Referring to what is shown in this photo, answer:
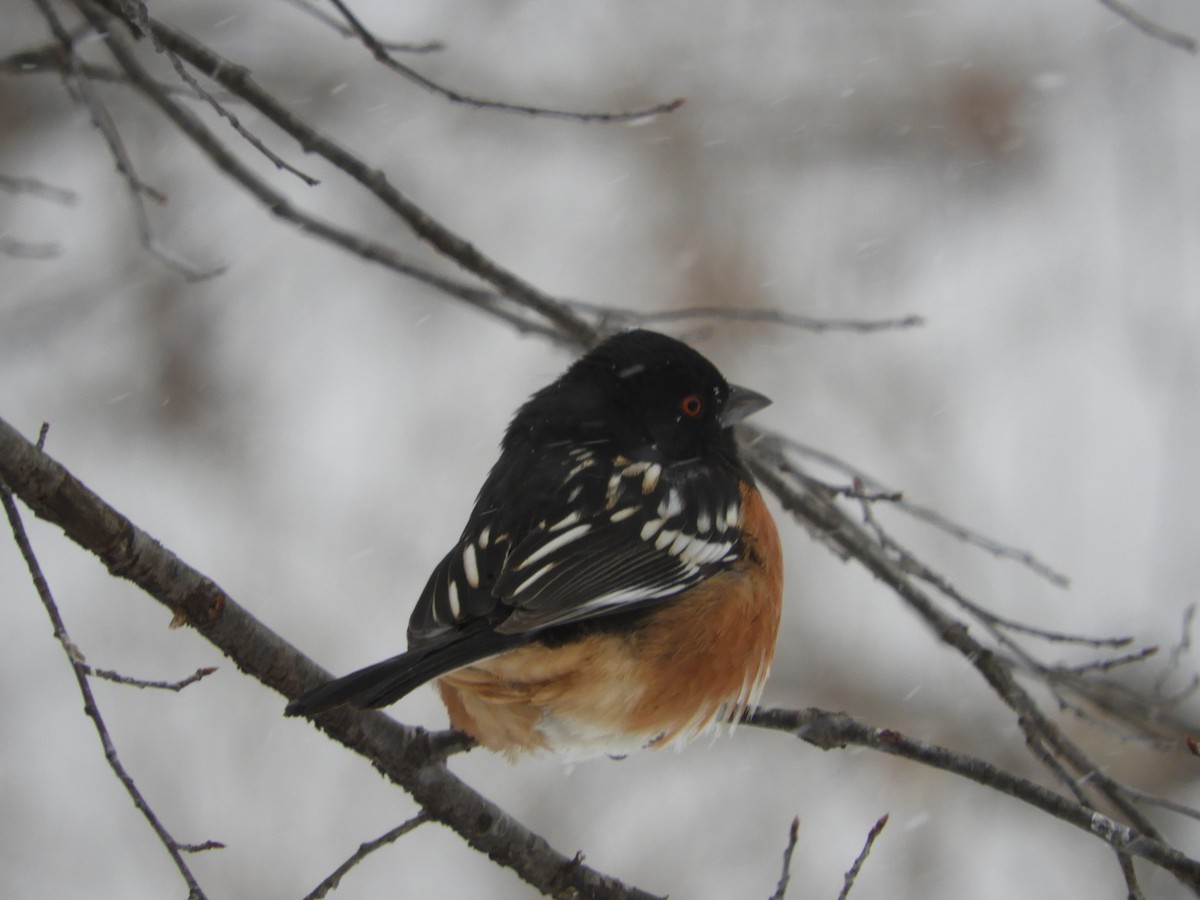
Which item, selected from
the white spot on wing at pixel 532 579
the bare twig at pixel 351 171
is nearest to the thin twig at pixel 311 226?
the bare twig at pixel 351 171

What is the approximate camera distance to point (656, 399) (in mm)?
3289

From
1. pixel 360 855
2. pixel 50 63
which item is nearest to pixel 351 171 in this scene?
pixel 50 63

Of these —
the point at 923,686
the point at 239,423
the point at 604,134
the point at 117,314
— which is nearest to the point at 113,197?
the point at 117,314

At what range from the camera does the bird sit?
2.29 m

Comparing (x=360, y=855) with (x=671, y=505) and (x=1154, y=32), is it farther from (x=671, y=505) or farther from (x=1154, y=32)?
(x=1154, y=32)

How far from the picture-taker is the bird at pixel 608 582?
90.2 inches

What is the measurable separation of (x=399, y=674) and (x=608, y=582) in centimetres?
72

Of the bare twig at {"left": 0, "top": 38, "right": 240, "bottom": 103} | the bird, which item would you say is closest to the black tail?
the bird

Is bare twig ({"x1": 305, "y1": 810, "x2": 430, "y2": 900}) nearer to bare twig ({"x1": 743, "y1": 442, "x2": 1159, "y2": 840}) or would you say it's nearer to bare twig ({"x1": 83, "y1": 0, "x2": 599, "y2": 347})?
bare twig ({"x1": 743, "y1": 442, "x2": 1159, "y2": 840})

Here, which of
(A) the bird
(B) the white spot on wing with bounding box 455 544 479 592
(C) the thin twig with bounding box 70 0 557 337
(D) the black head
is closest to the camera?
(A) the bird

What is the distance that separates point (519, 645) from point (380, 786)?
4.53m

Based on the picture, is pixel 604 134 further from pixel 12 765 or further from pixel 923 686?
pixel 12 765

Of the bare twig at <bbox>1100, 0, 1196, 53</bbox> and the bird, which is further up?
the bare twig at <bbox>1100, 0, 1196, 53</bbox>

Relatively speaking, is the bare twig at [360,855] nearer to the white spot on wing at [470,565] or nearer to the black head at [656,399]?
the white spot on wing at [470,565]
